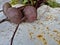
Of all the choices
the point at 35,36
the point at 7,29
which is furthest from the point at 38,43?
the point at 7,29

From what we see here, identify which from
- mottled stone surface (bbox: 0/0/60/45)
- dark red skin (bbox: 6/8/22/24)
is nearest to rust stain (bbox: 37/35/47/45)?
mottled stone surface (bbox: 0/0/60/45)

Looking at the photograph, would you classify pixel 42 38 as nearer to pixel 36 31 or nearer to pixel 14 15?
pixel 36 31

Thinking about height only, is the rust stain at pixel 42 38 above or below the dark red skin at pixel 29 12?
below

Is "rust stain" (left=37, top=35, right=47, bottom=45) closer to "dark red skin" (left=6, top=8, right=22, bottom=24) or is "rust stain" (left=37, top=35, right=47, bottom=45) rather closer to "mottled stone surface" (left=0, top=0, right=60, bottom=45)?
"mottled stone surface" (left=0, top=0, right=60, bottom=45)

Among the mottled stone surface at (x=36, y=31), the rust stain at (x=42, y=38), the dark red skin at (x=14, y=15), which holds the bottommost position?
the rust stain at (x=42, y=38)

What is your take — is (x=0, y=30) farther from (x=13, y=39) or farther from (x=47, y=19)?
(x=47, y=19)

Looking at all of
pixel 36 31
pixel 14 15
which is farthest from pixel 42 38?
pixel 14 15

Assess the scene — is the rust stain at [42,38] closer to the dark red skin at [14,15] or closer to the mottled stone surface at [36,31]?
the mottled stone surface at [36,31]

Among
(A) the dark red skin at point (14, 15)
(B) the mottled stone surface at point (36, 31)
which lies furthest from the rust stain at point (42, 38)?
(A) the dark red skin at point (14, 15)
